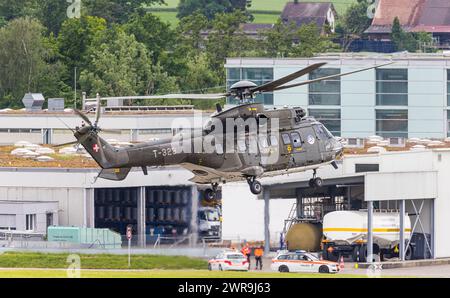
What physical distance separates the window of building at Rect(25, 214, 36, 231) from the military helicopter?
77.7ft

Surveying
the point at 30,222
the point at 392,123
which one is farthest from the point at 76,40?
the point at 30,222

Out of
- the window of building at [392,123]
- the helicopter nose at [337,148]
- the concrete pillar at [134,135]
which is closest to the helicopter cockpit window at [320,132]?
the helicopter nose at [337,148]

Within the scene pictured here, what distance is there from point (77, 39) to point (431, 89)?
48.8m

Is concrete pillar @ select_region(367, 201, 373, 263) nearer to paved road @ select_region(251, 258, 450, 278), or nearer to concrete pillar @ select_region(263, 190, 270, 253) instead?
paved road @ select_region(251, 258, 450, 278)

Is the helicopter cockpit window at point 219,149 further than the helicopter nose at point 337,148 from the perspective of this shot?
No

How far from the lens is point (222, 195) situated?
83.9 meters

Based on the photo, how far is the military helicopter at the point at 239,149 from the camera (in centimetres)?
5869

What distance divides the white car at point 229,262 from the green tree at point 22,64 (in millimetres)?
75258

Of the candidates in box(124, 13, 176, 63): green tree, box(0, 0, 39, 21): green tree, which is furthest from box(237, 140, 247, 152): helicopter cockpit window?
box(0, 0, 39, 21): green tree

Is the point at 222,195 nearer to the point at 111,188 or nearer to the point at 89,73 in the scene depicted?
the point at 111,188

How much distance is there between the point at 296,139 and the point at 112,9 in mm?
124293

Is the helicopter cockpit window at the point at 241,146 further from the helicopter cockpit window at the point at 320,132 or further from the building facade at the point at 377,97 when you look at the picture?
the building facade at the point at 377,97

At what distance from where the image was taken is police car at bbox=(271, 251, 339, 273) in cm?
7144

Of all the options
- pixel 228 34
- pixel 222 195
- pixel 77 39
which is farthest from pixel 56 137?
pixel 228 34
